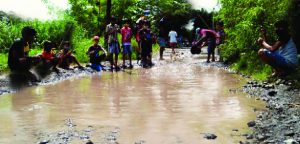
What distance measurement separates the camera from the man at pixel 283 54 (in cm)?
986

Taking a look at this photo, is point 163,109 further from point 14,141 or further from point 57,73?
point 57,73

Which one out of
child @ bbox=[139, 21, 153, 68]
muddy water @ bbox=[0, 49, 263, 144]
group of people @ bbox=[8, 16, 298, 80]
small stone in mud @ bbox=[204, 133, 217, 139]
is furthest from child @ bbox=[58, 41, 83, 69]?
small stone in mud @ bbox=[204, 133, 217, 139]

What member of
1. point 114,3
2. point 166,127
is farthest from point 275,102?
point 114,3

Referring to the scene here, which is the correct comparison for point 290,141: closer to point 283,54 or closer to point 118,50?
point 283,54

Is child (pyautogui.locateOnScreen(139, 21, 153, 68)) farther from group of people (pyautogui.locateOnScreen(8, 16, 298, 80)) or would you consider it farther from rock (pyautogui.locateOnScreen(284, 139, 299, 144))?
rock (pyautogui.locateOnScreen(284, 139, 299, 144))

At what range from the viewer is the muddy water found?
5.95 metres

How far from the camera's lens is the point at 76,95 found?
9.45 meters

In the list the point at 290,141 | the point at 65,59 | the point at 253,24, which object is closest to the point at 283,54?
the point at 253,24

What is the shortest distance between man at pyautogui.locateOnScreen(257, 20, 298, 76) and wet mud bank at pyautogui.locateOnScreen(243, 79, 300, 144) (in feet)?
1.08

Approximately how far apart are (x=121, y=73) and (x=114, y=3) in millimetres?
17306

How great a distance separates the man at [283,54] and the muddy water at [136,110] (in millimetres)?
925

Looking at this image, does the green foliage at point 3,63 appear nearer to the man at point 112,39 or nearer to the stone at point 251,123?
the man at point 112,39

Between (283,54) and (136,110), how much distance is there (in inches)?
151

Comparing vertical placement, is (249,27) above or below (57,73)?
above
